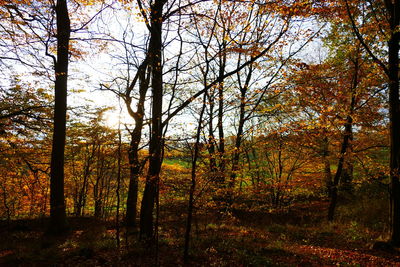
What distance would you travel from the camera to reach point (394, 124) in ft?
24.1

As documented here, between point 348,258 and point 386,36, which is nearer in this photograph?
point 348,258

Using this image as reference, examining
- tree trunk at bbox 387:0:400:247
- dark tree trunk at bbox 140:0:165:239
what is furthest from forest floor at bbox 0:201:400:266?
tree trunk at bbox 387:0:400:247

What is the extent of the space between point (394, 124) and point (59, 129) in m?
12.4

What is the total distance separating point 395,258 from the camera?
654cm

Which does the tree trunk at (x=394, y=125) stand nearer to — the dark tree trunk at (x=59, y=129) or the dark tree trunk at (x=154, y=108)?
the dark tree trunk at (x=154, y=108)

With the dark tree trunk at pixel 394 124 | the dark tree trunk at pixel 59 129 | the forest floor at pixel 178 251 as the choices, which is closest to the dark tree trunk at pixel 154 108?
the forest floor at pixel 178 251

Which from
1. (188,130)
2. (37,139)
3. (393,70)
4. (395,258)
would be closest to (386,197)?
(395,258)

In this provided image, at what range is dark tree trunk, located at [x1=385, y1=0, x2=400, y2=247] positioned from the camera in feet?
23.6

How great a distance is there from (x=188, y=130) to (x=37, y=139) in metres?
9.81

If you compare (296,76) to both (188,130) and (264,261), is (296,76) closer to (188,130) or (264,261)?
(188,130)

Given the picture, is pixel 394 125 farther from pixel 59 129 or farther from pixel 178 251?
pixel 59 129

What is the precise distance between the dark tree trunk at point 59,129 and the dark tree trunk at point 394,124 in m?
11.8

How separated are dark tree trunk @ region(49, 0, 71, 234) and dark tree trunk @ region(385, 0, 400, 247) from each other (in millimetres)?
11805

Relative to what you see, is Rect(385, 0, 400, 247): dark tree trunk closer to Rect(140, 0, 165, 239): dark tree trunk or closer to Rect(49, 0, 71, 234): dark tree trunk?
Rect(140, 0, 165, 239): dark tree trunk
